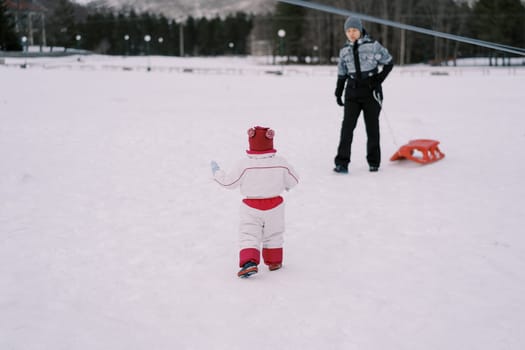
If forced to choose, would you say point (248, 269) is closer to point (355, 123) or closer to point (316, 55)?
point (355, 123)

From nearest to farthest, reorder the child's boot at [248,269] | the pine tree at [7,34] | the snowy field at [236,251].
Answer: the snowy field at [236,251] → the child's boot at [248,269] → the pine tree at [7,34]

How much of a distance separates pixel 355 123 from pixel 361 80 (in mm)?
599

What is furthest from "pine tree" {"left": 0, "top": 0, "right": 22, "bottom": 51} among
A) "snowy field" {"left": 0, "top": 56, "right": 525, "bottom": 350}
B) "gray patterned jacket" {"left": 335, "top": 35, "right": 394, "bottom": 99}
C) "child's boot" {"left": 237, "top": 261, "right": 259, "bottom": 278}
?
"child's boot" {"left": 237, "top": 261, "right": 259, "bottom": 278}

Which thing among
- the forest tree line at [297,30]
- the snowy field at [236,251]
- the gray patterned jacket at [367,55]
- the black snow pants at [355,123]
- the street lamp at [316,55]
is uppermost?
the forest tree line at [297,30]

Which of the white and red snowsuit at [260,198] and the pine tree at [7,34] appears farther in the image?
the pine tree at [7,34]

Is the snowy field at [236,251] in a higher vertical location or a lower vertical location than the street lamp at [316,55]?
lower

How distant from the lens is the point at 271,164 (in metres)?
3.92

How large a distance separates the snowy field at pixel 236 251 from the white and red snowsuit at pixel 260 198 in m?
0.24

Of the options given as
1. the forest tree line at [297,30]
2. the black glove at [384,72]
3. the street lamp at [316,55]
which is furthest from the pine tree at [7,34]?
the black glove at [384,72]

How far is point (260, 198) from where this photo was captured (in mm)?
3938

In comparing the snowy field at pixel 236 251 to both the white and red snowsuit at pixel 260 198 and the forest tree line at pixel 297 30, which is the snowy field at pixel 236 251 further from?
the forest tree line at pixel 297 30

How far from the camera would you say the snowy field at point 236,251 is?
124 inches

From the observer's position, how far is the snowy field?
124 inches

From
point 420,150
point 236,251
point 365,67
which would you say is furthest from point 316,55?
point 236,251
